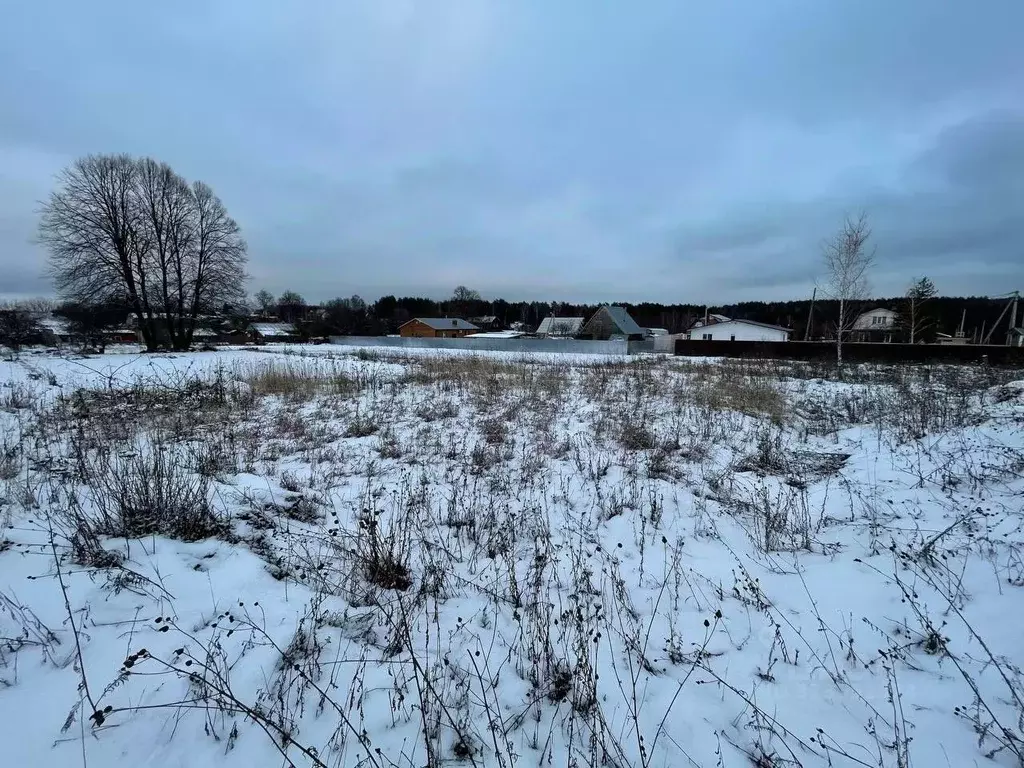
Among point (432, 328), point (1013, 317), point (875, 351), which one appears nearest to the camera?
point (875, 351)

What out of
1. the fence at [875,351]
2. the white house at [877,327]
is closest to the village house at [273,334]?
the fence at [875,351]

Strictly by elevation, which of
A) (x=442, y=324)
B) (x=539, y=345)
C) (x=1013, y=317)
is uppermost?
(x=442, y=324)

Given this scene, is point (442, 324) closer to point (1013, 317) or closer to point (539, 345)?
point (539, 345)

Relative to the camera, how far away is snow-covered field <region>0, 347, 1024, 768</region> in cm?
183

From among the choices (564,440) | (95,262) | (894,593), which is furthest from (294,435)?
(95,262)

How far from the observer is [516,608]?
105 inches

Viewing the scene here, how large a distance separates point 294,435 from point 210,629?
4.82 meters

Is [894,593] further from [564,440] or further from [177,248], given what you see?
[177,248]

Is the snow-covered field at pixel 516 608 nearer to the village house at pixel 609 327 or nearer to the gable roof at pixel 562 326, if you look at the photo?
the village house at pixel 609 327

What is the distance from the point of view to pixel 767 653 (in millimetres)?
2389

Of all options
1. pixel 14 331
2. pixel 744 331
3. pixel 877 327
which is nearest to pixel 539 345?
pixel 744 331

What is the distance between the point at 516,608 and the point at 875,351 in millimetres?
32436

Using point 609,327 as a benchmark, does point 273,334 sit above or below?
below

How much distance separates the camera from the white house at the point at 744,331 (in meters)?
48.3
